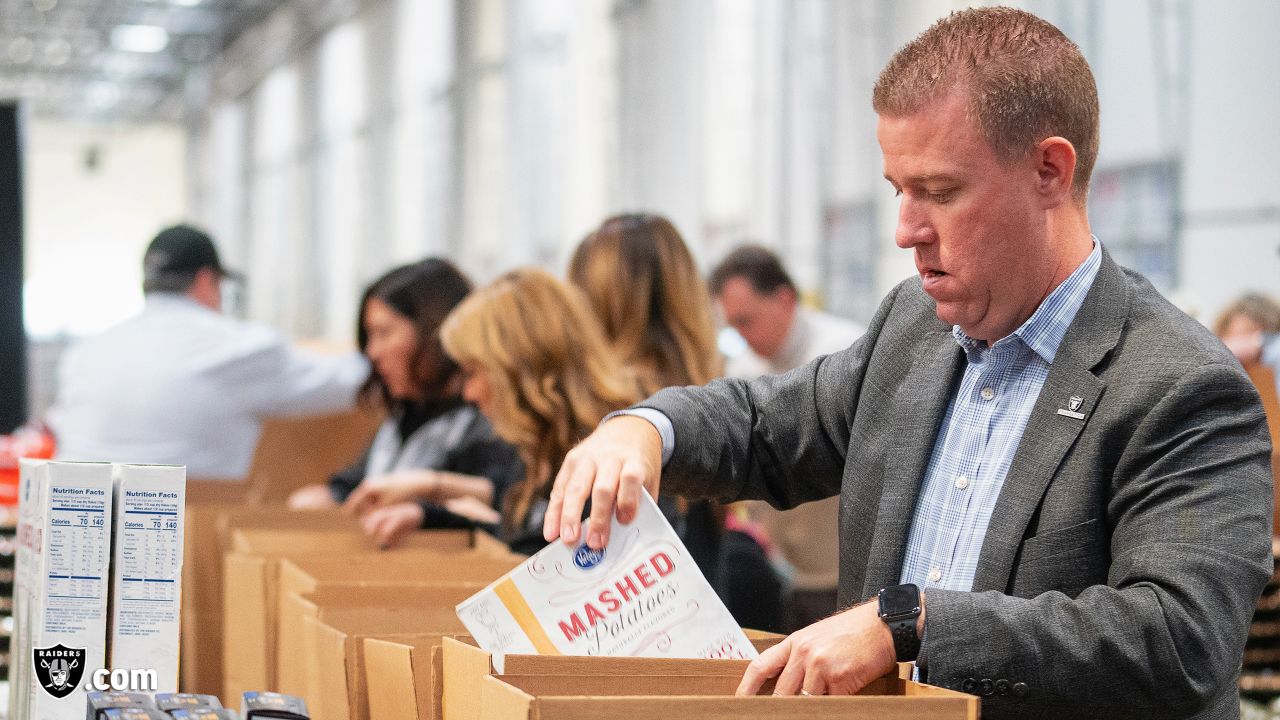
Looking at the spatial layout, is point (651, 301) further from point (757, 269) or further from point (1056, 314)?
point (757, 269)

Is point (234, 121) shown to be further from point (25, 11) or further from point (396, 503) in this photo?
point (396, 503)

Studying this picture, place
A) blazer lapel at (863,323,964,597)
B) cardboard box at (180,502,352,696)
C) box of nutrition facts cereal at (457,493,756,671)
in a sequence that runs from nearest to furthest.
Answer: box of nutrition facts cereal at (457,493,756,671) → blazer lapel at (863,323,964,597) → cardboard box at (180,502,352,696)

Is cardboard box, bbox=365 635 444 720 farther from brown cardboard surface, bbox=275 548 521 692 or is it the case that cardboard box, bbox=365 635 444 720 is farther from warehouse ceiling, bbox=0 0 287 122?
warehouse ceiling, bbox=0 0 287 122

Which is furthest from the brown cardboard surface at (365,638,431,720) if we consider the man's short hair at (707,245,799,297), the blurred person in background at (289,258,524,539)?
the man's short hair at (707,245,799,297)

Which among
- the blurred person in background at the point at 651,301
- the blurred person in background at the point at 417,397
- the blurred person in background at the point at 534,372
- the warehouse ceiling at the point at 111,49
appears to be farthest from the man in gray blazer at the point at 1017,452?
the warehouse ceiling at the point at 111,49

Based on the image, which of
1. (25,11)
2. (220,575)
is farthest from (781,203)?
(25,11)

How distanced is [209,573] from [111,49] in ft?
62.6

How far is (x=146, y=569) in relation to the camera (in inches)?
62.4

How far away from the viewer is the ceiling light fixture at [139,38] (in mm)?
19047

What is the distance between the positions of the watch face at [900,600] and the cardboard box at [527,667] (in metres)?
0.13

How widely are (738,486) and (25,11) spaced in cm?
1823

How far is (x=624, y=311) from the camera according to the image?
3.05 meters

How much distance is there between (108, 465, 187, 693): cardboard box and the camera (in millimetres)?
1580

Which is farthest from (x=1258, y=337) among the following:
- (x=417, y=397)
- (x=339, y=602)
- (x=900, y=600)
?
(x=900, y=600)
